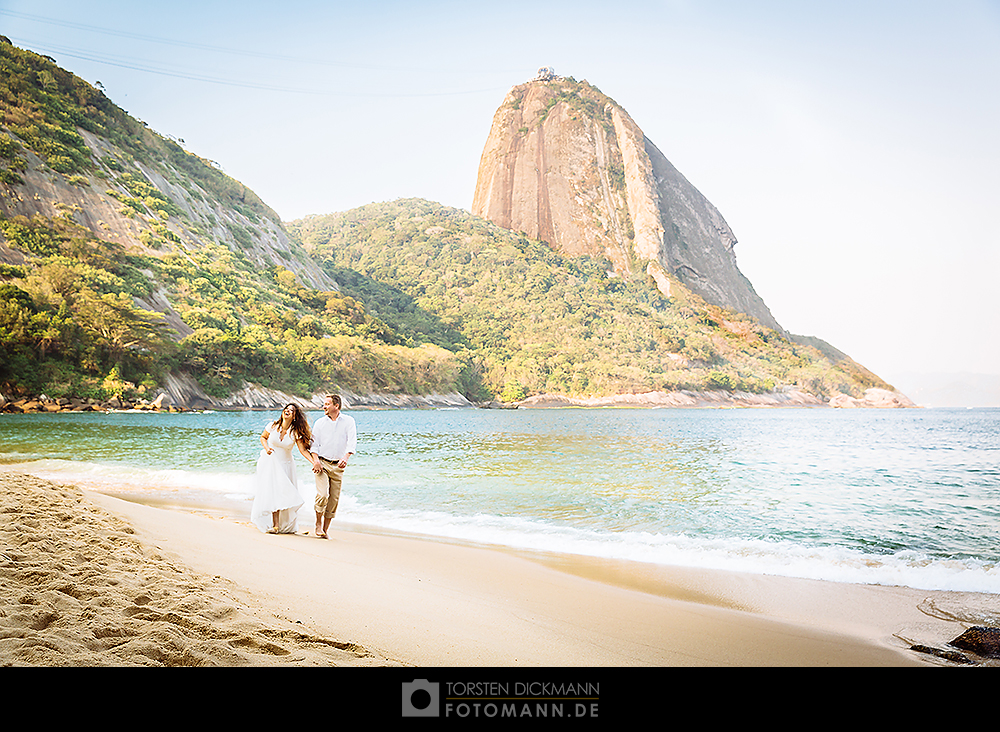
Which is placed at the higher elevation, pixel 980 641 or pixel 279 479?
pixel 279 479

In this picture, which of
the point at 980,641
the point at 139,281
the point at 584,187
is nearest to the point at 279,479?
the point at 980,641

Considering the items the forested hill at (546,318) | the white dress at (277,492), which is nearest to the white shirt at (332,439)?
the white dress at (277,492)

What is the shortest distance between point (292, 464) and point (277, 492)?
0.33 meters

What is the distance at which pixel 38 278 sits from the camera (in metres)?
42.1

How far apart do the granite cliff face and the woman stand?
435 ft

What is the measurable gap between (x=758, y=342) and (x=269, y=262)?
A: 96016 mm

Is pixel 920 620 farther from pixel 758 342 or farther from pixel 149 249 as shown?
pixel 758 342

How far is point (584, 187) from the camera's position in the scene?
457 ft

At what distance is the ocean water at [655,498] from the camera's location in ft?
19.6

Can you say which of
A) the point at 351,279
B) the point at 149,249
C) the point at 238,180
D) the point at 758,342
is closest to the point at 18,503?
the point at 149,249

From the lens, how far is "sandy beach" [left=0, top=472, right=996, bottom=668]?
2.22 meters
